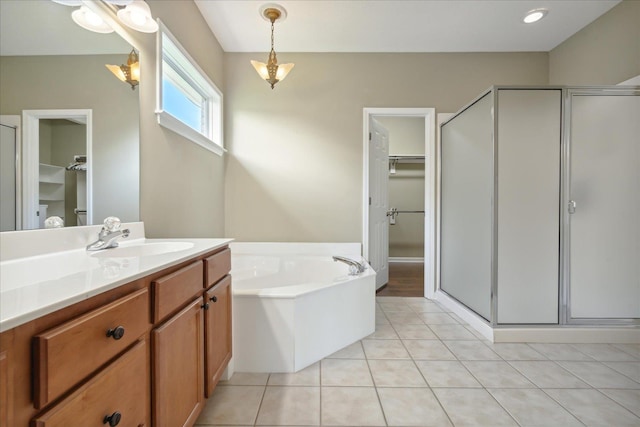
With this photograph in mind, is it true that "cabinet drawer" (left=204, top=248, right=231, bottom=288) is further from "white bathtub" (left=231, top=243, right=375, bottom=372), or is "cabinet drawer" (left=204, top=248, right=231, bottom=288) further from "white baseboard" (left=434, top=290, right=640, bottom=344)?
"white baseboard" (left=434, top=290, right=640, bottom=344)

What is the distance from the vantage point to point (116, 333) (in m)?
0.66

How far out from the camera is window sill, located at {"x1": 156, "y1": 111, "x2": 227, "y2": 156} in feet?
5.63

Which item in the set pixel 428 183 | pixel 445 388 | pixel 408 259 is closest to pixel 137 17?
pixel 445 388

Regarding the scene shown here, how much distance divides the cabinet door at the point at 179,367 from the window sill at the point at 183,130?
3.95ft

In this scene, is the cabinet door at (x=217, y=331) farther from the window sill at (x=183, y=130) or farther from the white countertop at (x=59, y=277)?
the window sill at (x=183, y=130)

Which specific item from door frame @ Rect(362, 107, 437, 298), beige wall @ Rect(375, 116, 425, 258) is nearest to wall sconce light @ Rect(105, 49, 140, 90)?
door frame @ Rect(362, 107, 437, 298)

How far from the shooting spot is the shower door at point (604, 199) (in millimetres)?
1942

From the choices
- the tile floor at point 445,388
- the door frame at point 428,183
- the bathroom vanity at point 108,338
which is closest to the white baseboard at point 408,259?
the door frame at point 428,183

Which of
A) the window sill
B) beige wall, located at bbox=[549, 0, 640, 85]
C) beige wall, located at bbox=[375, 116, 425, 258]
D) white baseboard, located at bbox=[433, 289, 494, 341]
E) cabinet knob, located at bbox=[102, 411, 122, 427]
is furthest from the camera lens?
beige wall, located at bbox=[375, 116, 425, 258]

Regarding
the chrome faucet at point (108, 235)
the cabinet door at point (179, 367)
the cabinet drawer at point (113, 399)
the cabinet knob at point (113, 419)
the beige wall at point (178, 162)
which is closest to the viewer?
the cabinet drawer at point (113, 399)

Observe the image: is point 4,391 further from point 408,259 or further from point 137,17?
point 408,259

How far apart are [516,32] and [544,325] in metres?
2.60

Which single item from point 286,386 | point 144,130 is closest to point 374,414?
point 286,386

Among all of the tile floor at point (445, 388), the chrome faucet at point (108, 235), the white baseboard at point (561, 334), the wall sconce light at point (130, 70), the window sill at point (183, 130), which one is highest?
the wall sconce light at point (130, 70)
